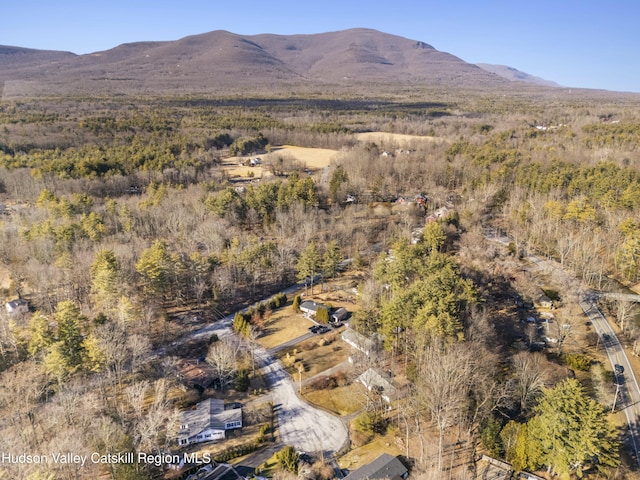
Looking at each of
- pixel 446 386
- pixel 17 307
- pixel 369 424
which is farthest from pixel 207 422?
pixel 17 307

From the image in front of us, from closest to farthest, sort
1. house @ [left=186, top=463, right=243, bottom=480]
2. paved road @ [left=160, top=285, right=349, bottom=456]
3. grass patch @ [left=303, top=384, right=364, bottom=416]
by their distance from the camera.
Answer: house @ [left=186, top=463, right=243, bottom=480], paved road @ [left=160, top=285, right=349, bottom=456], grass patch @ [left=303, top=384, right=364, bottom=416]

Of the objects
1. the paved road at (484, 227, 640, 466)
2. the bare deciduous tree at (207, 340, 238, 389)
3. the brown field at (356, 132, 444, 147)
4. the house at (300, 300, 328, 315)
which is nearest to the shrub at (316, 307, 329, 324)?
the house at (300, 300, 328, 315)

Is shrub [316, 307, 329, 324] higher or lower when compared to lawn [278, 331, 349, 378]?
higher

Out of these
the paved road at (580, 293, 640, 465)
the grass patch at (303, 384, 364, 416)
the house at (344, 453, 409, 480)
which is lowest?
the grass patch at (303, 384, 364, 416)

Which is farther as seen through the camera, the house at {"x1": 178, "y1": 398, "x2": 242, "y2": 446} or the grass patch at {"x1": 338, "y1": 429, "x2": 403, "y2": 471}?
the house at {"x1": 178, "y1": 398, "x2": 242, "y2": 446}

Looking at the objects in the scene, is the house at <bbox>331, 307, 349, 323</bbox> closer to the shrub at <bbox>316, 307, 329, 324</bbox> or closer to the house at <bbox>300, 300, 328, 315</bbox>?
the shrub at <bbox>316, 307, 329, 324</bbox>

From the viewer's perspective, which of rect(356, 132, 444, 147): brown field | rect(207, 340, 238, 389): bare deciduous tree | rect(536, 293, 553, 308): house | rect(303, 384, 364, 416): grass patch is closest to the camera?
rect(303, 384, 364, 416): grass patch

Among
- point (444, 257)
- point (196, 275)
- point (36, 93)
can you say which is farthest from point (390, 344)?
point (36, 93)

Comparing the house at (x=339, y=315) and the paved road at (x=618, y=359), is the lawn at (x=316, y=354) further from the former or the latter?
the paved road at (x=618, y=359)

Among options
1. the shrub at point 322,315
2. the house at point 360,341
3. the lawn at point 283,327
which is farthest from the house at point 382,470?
the shrub at point 322,315
